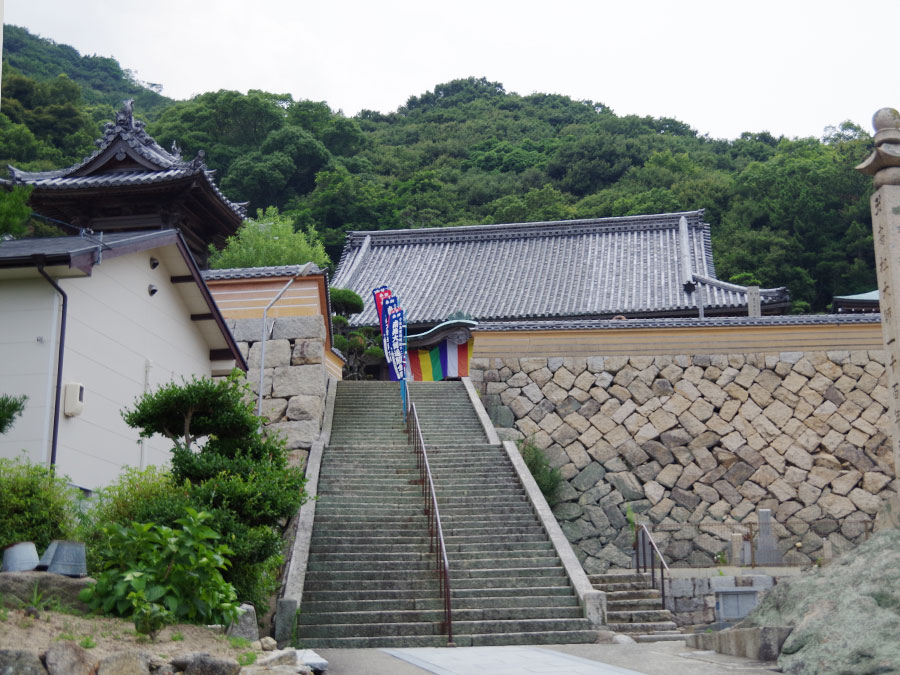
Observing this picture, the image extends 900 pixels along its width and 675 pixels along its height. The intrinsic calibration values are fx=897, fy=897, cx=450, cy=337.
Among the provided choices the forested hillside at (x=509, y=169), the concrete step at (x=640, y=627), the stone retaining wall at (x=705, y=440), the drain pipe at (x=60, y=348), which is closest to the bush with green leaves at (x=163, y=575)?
the drain pipe at (x=60, y=348)

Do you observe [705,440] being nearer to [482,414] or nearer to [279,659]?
[482,414]

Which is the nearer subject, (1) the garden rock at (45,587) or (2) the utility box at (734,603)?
(1) the garden rock at (45,587)

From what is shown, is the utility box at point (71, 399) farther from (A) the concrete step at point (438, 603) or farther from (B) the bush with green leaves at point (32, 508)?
(A) the concrete step at point (438, 603)

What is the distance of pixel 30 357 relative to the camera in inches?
393

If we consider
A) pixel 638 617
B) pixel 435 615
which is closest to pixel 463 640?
pixel 435 615

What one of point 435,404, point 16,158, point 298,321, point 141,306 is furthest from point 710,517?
point 16,158

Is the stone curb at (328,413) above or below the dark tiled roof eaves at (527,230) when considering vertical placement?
below

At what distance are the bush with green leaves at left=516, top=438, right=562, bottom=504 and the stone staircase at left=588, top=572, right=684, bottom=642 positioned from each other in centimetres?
374

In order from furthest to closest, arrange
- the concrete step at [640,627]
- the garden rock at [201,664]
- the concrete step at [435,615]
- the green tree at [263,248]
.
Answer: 1. the green tree at [263,248]
2. the concrete step at [640,627]
3. the concrete step at [435,615]
4. the garden rock at [201,664]

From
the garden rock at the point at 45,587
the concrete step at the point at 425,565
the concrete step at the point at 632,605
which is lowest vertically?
the concrete step at the point at 632,605

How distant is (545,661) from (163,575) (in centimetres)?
375

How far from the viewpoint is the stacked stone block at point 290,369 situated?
58.0 feet

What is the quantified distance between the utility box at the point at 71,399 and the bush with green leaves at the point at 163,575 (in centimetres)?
339

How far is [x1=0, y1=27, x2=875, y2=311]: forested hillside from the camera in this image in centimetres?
3569
